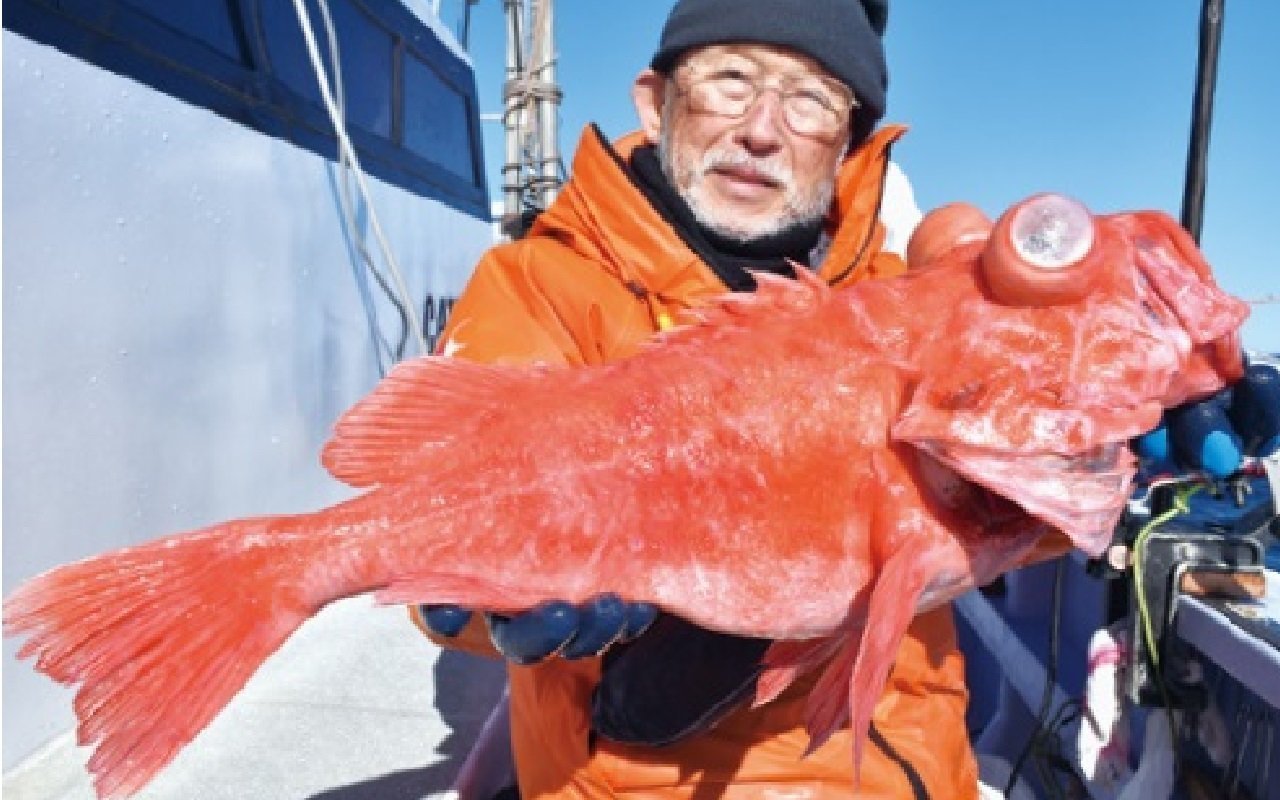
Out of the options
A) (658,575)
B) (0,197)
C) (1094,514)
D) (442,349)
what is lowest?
(658,575)

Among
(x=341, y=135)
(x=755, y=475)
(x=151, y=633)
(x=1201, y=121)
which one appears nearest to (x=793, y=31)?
(x=755, y=475)

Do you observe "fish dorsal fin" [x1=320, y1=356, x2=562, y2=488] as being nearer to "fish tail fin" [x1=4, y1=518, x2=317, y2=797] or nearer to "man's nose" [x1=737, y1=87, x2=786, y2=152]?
"fish tail fin" [x1=4, y1=518, x2=317, y2=797]

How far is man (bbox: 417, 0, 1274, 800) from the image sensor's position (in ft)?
6.96

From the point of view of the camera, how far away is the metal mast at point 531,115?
7188 mm

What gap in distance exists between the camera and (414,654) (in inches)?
142

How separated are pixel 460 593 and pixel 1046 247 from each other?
107 cm

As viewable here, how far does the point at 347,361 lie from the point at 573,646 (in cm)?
331

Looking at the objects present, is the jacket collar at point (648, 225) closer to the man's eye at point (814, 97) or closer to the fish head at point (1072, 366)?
the man's eye at point (814, 97)

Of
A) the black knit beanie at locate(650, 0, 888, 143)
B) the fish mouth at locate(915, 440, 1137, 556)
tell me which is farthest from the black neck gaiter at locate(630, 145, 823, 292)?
the fish mouth at locate(915, 440, 1137, 556)

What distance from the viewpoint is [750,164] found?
2424 mm

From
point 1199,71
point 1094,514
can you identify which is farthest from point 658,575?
point 1199,71

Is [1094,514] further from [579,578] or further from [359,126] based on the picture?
[359,126]

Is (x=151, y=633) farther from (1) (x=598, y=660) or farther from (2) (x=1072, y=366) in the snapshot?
(2) (x=1072, y=366)

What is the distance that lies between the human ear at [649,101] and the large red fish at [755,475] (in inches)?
48.8
